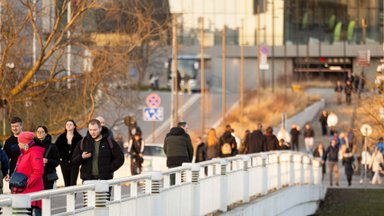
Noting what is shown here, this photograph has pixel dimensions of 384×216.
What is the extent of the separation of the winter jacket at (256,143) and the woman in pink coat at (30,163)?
65.6 ft

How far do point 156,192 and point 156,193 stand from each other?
0.06ft

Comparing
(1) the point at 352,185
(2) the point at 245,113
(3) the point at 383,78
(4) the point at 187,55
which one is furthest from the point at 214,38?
(3) the point at 383,78

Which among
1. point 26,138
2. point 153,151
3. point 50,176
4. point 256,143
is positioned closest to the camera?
point 26,138

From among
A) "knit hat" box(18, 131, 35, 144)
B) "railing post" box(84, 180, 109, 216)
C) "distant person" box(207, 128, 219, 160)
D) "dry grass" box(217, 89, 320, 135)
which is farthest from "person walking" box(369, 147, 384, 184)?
"railing post" box(84, 180, 109, 216)

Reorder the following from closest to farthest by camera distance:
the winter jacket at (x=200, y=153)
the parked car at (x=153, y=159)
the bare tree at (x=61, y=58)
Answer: the bare tree at (x=61, y=58)
the winter jacket at (x=200, y=153)
the parked car at (x=153, y=159)

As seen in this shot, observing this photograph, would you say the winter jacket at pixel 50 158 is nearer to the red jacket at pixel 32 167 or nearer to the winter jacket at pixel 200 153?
the red jacket at pixel 32 167

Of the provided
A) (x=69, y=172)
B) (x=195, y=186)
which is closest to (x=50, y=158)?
(x=69, y=172)

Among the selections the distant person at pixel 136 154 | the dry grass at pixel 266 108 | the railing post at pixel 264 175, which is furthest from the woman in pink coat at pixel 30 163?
the dry grass at pixel 266 108

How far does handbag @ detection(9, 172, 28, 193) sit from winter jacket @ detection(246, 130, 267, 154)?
66.5 ft

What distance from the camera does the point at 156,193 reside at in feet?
58.4

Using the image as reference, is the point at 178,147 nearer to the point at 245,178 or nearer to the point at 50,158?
the point at 245,178

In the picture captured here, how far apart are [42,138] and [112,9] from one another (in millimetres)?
15177

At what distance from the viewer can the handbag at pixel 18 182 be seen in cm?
1547

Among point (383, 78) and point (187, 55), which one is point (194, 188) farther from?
point (187, 55)
